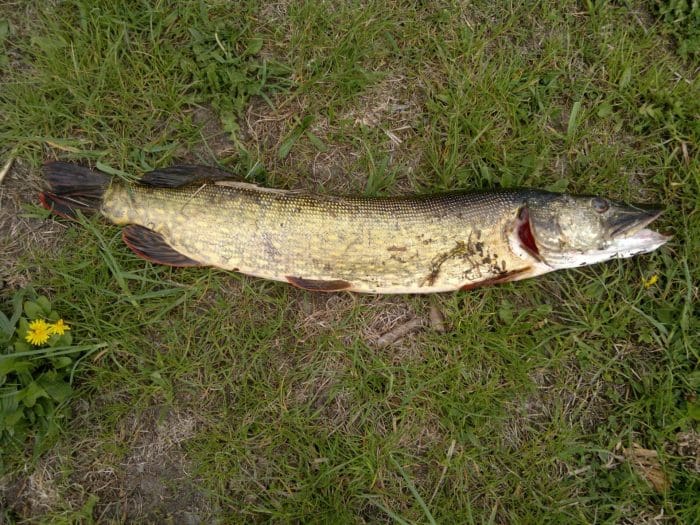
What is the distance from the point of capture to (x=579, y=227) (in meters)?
2.84

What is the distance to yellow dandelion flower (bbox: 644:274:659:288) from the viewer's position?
307 cm

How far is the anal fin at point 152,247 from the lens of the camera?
2.91 metres

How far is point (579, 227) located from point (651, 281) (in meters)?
0.73

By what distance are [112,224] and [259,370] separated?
4.57 ft

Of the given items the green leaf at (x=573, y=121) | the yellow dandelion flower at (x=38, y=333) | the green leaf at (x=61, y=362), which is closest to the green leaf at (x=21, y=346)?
the yellow dandelion flower at (x=38, y=333)

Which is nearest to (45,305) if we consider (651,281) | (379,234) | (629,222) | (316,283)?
(316,283)

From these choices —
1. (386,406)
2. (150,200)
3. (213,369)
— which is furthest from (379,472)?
(150,200)

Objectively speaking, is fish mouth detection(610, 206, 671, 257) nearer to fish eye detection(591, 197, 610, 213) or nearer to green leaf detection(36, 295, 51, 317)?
fish eye detection(591, 197, 610, 213)

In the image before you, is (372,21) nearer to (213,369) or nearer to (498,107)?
(498,107)

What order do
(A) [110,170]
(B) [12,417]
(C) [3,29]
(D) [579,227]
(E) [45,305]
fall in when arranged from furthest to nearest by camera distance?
(C) [3,29] < (A) [110,170] < (E) [45,305] < (D) [579,227] < (B) [12,417]

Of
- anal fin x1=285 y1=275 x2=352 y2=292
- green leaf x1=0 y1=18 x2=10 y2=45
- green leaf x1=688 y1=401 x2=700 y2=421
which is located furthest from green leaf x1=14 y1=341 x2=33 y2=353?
green leaf x1=688 y1=401 x2=700 y2=421

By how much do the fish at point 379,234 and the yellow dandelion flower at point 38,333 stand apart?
70 centimetres

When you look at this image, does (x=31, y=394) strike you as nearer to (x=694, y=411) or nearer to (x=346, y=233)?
(x=346, y=233)

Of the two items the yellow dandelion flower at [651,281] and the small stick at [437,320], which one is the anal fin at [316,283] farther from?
the yellow dandelion flower at [651,281]
